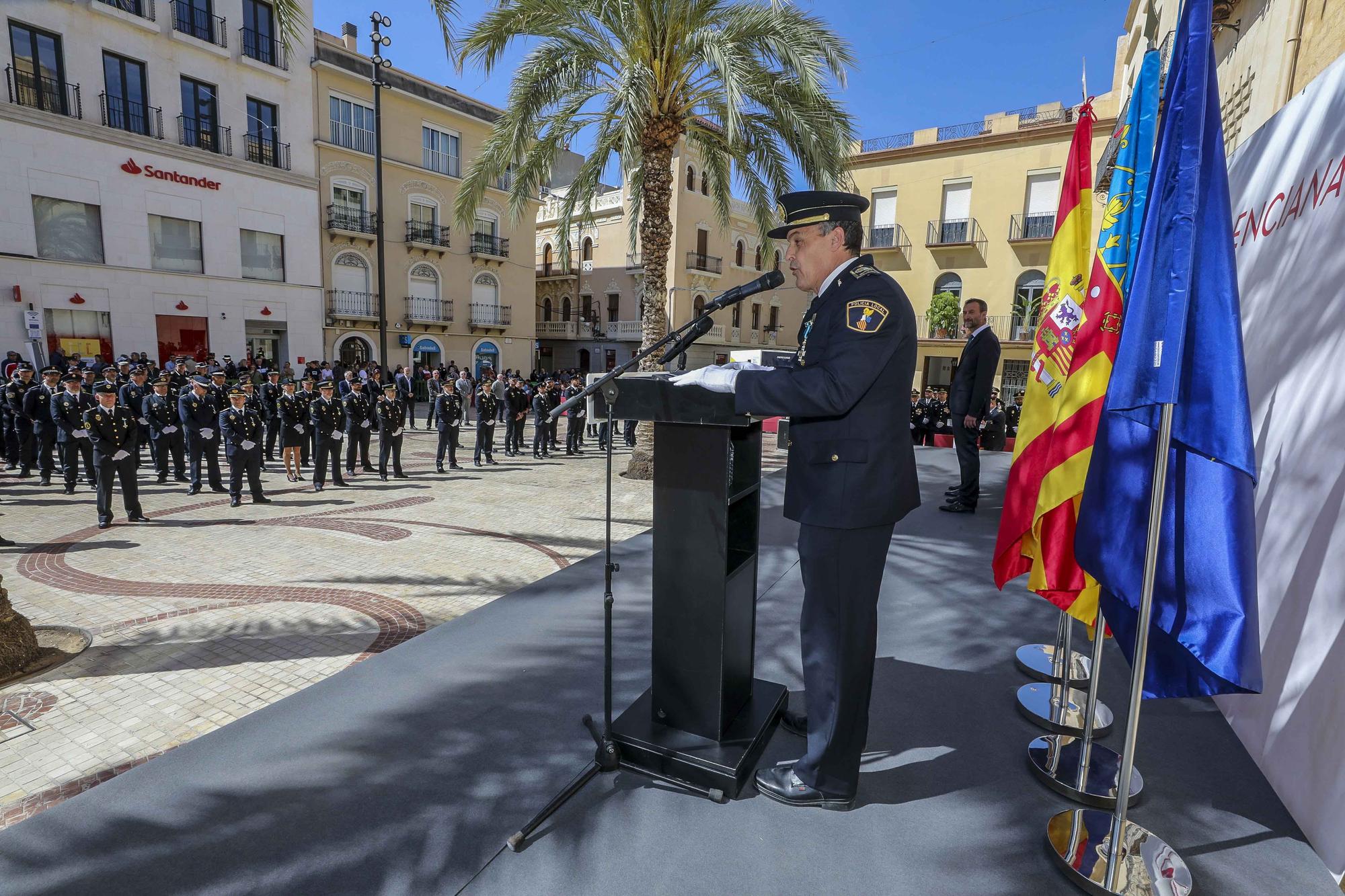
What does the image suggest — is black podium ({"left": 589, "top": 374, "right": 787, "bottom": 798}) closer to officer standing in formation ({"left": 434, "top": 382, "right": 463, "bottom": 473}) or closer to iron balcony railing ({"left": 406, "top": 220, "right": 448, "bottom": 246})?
officer standing in formation ({"left": 434, "top": 382, "right": 463, "bottom": 473})

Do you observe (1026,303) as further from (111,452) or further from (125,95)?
A: (125,95)

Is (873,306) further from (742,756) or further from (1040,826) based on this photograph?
(1040,826)

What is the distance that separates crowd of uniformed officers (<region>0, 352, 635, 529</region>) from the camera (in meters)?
7.65

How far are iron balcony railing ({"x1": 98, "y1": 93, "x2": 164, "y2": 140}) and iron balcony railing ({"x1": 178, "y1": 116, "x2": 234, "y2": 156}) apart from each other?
0.53 metres

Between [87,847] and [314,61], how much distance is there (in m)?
27.5

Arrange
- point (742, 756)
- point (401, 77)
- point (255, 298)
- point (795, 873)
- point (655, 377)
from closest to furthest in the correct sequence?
point (795, 873), point (655, 377), point (742, 756), point (255, 298), point (401, 77)

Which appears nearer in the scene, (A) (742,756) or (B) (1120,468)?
(B) (1120,468)

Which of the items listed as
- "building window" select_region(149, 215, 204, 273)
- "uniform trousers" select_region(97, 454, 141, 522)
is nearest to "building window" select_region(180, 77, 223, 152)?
"building window" select_region(149, 215, 204, 273)

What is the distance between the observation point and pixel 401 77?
25.4 meters

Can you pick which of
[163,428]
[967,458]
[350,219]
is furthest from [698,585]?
[350,219]

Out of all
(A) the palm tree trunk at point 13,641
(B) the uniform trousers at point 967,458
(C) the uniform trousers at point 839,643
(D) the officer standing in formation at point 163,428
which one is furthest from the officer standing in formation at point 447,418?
(C) the uniform trousers at point 839,643

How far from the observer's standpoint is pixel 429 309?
2755cm

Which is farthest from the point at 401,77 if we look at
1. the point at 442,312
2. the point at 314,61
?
the point at 442,312

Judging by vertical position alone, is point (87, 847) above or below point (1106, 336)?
below
